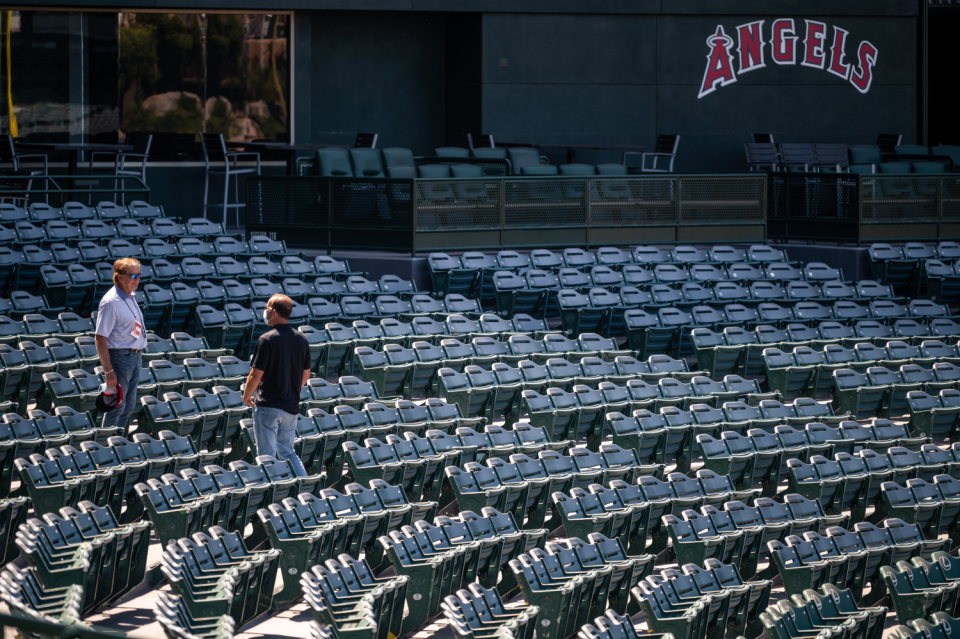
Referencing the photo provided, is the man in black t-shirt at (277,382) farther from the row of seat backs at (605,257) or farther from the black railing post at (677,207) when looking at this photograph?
the black railing post at (677,207)

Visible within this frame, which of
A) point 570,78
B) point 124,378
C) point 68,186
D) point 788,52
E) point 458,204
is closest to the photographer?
point 124,378

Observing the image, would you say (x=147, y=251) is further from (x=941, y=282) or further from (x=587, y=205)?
(x=941, y=282)

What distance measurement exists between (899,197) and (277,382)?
11721 millimetres

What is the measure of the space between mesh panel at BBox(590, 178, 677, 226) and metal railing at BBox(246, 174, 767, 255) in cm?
1

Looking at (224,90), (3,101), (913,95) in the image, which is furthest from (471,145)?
(913,95)

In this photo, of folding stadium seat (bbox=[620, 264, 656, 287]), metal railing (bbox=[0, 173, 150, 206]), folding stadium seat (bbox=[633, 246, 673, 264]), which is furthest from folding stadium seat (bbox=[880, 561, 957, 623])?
metal railing (bbox=[0, 173, 150, 206])

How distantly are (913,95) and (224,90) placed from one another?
12.5 metres

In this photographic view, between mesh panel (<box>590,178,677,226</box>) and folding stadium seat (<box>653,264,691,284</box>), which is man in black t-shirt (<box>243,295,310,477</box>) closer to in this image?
folding stadium seat (<box>653,264,691,284</box>)

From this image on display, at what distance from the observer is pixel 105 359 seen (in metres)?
8.09

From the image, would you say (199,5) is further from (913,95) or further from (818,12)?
(913,95)

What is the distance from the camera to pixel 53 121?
18000 millimetres

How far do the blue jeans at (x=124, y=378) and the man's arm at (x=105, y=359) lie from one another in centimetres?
18

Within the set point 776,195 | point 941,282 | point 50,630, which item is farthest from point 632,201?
point 50,630

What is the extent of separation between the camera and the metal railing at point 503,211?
14.9m
